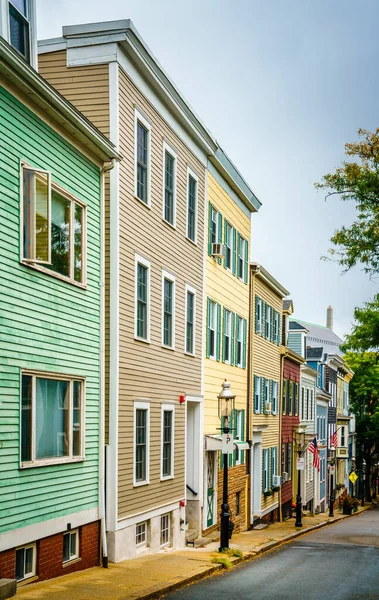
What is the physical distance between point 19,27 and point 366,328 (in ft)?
65.9

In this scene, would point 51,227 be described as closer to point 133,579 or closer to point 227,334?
point 133,579

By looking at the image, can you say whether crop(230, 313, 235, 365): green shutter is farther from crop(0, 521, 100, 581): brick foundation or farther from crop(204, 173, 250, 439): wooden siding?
crop(0, 521, 100, 581): brick foundation

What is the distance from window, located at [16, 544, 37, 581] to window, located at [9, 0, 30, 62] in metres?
8.29

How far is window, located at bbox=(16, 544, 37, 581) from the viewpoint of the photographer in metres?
13.5

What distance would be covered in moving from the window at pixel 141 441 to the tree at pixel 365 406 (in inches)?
2265

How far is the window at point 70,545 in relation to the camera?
1545cm

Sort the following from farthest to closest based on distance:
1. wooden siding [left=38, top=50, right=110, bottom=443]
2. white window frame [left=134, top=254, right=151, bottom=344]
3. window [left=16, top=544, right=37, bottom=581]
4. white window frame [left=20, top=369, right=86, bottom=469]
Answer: white window frame [left=134, top=254, right=151, bottom=344]
wooden siding [left=38, top=50, right=110, bottom=443]
white window frame [left=20, top=369, right=86, bottom=469]
window [left=16, top=544, right=37, bottom=581]

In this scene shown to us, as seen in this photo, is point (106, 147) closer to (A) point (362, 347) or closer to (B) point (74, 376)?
(B) point (74, 376)

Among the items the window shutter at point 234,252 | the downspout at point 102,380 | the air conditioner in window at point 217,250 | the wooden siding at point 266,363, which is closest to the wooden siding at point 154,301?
the downspout at point 102,380

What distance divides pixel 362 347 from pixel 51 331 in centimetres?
1972

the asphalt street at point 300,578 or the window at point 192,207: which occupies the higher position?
the window at point 192,207

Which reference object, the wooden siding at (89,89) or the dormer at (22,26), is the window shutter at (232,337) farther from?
the dormer at (22,26)

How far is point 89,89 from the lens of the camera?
1841 cm

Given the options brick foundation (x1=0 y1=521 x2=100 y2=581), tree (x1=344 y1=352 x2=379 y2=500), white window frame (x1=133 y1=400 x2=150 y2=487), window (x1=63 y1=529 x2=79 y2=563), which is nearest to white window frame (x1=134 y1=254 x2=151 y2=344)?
white window frame (x1=133 y1=400 x2=150 y2=487)
